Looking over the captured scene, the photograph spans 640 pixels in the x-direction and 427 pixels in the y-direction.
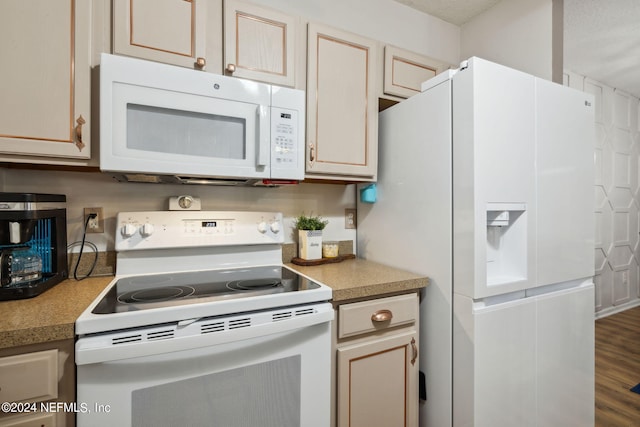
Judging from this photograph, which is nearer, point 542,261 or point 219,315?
point 219,315

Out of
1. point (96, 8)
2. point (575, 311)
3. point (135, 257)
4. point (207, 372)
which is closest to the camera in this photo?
point (207, 372)

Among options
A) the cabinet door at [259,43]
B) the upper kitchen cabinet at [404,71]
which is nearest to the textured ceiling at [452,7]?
the upper kitchen cabinet at [404,71]

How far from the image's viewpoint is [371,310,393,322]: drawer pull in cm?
128

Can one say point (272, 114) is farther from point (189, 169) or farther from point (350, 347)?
point (350, 347)

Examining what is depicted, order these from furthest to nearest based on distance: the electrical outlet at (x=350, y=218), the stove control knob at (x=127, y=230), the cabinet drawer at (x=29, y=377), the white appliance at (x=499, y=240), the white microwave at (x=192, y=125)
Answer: the electrical outlet at (x=350, y=218) → the stove control knob at (x=127, y=230) → the white appliance at (x=499, y=240) → the white microwave at (x=192, y=125) → the cabinet drawer at (x=29, y=377)

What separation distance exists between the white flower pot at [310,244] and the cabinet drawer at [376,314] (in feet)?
1.59

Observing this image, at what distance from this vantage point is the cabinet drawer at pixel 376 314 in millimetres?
1229

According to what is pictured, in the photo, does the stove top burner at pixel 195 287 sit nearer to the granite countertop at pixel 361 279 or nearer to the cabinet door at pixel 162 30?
the granite countertop at pixel 361 279

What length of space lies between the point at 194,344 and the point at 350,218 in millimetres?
1209

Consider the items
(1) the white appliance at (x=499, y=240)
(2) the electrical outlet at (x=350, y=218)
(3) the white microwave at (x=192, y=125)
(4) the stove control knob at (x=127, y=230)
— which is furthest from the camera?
(2) the electrical outlet at (x=350, y=218)

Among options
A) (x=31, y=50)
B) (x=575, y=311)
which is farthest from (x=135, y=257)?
(x=575, y=311)

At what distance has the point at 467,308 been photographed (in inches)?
48.8

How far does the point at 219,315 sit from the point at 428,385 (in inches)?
39.8

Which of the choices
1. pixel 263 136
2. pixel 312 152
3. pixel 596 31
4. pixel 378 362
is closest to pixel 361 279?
pixel 378 362
